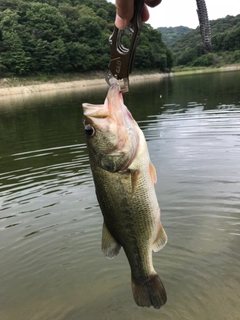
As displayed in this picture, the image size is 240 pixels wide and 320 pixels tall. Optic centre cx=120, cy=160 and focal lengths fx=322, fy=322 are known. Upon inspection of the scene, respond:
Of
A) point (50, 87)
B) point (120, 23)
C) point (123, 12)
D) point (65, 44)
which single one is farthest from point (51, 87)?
point (123, 12)

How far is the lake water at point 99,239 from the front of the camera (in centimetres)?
480

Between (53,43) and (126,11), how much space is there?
8610 centimetres

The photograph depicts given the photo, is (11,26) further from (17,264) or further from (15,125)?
(17,264)

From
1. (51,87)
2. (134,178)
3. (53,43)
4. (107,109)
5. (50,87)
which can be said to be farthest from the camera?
(53,43)

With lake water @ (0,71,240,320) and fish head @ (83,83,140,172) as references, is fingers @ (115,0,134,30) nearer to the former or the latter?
fish head @ (83,83,140,172)

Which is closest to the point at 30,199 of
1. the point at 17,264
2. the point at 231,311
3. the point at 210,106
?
the point at 17,264

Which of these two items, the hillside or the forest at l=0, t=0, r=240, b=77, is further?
the forest at l=0, t=0, r=240, b=77

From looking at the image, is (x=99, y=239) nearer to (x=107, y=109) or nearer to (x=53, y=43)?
(x=107, y=109)

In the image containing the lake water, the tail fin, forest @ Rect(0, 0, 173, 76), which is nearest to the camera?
the tail fin

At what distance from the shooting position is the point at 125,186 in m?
2.98

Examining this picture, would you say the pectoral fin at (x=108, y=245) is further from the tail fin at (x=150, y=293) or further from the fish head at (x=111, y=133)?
the fish head at (x=111, y=133)

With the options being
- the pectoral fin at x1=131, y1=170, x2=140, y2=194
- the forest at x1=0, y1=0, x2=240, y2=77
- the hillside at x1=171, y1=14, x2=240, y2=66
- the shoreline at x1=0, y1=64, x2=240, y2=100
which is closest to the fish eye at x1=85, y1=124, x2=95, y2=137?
the pectoral fin at x1=131, y1=170, x2=140, y2=194

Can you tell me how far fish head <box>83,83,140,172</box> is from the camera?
9.09ft

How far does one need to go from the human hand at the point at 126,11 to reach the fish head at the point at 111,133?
0.65 m
